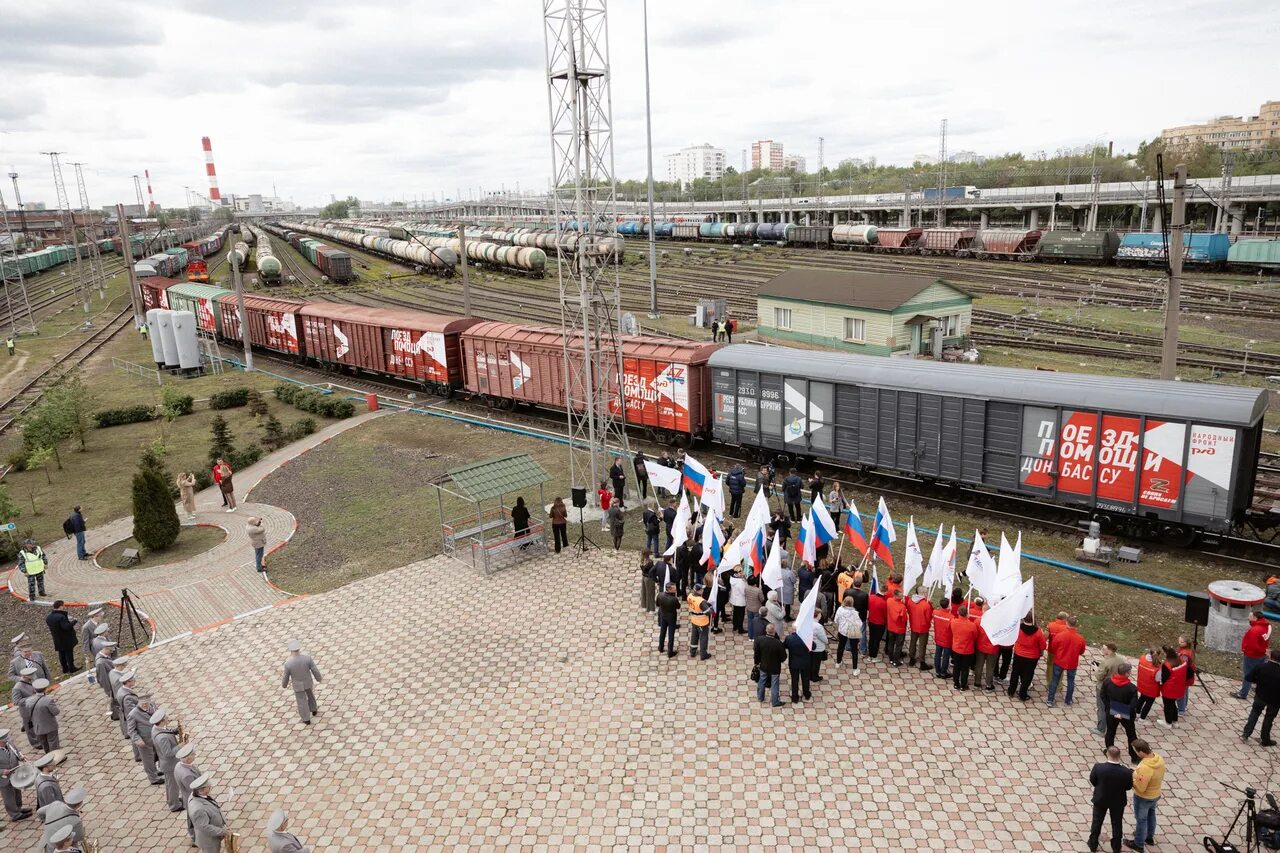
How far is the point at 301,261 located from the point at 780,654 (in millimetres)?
95495

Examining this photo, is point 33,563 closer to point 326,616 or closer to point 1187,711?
point 326,616

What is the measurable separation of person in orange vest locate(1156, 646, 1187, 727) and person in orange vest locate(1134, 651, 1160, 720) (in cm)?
7

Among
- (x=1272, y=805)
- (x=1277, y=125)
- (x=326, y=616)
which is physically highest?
(x=1277, y=125)

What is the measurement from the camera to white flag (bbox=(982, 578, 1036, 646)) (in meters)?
11.2

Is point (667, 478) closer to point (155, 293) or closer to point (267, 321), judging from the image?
point (267, 321)

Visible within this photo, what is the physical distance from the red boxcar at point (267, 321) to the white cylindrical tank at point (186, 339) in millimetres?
3028

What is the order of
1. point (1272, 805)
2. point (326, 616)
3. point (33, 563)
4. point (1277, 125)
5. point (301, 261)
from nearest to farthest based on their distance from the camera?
point (1272, 805) < point (326, 616) < point (33, 563) < point (301, 261) < point (1277, 125)

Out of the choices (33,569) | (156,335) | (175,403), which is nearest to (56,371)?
(156,335)

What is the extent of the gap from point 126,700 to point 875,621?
1105cm

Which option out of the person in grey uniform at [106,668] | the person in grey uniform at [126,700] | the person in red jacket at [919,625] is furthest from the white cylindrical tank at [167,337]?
the person in red jacket at [919,625]

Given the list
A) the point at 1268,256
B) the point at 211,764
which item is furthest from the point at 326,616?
the point at 1268,256

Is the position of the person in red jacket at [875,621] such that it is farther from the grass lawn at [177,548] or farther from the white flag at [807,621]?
the grass lawn at [177,548]

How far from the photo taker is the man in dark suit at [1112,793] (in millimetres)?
8422

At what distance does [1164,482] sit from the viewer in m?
16.0
